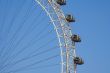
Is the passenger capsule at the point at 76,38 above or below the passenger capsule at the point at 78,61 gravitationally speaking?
above

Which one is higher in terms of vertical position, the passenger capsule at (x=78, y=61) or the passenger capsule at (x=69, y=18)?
the passenger capsule at (x=69, y=18)

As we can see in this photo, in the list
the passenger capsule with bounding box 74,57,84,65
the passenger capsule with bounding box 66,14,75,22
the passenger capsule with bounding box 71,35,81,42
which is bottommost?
the passenger capsule with bounding box 74,57,84,65

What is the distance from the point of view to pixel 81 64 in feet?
226

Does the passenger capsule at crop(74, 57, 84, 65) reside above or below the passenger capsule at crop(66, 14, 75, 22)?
below

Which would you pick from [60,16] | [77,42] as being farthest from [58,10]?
[77,42]

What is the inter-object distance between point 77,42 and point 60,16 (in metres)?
4.59

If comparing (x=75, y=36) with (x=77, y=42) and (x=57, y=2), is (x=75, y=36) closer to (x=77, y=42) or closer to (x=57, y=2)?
(x=77, y=42)

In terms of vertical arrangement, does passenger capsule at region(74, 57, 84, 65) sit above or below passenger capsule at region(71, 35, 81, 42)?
below

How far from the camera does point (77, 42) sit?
7050 cm

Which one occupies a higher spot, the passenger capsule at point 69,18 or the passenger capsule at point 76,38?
the passenger capsule at point 69,18

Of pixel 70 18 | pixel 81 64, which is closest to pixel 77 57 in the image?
pixel 81 64

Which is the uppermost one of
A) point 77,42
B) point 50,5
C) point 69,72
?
point 50,5

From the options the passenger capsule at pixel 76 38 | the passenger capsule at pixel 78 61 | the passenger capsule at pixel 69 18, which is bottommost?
the passenger capsule at pixel 78 61

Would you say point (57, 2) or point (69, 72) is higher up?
point (57, 2)
